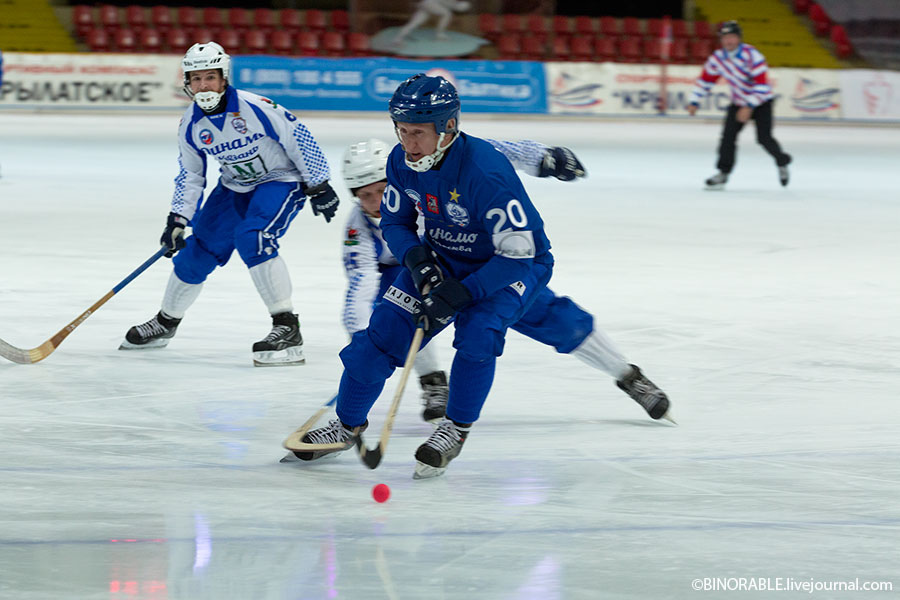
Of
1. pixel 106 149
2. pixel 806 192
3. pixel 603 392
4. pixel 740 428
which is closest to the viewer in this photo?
pixel 740 428

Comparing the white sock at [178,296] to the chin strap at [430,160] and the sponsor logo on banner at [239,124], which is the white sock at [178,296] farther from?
the chin strap at [430,160]

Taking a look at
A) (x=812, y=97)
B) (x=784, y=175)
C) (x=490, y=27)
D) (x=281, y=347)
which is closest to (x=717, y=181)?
(x=784, y=175)

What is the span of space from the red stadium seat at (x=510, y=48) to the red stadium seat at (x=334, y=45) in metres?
3.02

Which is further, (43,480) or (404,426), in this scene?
(404,426)

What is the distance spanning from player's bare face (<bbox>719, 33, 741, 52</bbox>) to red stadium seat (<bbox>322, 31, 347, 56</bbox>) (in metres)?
12.4

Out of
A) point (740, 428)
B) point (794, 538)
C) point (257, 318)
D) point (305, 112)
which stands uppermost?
point (794, 538)

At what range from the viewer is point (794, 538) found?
2.76 meters

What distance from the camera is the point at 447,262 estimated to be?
3.38 m

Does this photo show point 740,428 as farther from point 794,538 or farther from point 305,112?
point 305,112

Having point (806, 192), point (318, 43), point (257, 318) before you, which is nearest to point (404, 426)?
point (257, 318)

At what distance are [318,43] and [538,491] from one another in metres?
20.4

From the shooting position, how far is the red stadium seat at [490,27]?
23859mm

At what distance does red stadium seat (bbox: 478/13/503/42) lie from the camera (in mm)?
23859

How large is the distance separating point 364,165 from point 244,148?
1.13 metres
